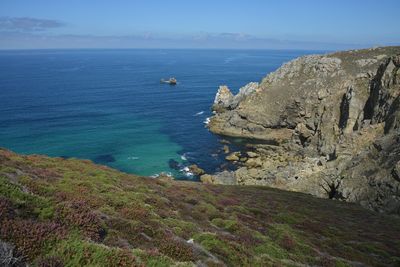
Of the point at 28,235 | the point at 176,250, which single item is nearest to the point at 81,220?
the point at 28,235

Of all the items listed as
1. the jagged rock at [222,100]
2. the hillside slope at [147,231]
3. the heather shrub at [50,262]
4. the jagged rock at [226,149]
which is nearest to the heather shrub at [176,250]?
the hillside slope at [147,231]

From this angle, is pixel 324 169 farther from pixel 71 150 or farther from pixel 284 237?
pixel 71 150

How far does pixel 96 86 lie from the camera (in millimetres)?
185875

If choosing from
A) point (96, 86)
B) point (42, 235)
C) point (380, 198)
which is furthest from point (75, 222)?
point (96, 86)

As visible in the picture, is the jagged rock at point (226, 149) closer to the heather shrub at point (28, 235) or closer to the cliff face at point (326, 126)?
the cliff face at point (326, 126)

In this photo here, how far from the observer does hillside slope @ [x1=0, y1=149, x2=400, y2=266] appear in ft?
31.8

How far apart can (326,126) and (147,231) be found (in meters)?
85.1

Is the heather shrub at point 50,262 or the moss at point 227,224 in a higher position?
the heather shrub at point 50,262

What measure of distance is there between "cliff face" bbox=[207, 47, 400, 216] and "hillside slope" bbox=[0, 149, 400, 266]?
19929 mm

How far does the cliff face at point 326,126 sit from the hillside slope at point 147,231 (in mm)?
19929

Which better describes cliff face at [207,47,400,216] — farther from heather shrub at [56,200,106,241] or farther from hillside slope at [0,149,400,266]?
heather shrub at [56,200,106,241]

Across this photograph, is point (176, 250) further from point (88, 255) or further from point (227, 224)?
point (227, 224)

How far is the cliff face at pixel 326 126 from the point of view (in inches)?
2040

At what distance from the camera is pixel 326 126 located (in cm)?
9212
